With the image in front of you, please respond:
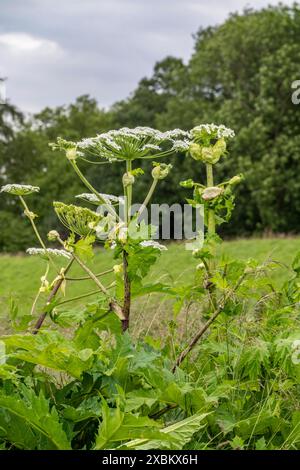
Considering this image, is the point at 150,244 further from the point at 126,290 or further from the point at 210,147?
the point at 210,147

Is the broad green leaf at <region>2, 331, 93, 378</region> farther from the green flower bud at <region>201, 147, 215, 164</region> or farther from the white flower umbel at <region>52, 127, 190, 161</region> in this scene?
the green flower bud at <region>201, 147, 215, 164</region>

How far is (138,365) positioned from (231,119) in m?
A: 29.8

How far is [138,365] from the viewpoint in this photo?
2068 mm

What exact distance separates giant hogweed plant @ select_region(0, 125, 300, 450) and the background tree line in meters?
27.7

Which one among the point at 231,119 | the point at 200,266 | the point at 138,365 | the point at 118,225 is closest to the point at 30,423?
the point at 138,365

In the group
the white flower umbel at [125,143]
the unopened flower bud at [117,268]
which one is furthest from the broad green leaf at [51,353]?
the white flower umbel at [125,143]

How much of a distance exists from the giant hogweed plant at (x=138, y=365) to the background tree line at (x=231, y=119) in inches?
1089

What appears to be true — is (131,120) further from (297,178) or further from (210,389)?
(210,389)

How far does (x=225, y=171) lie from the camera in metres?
33.0

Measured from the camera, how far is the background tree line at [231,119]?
30.5 metres

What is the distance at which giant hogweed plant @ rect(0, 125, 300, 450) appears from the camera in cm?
197

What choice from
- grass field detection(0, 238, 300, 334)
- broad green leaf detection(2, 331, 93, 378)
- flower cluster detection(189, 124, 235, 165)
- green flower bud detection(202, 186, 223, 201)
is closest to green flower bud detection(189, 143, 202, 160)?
flower cluster detection(189, 124, 235, 165)

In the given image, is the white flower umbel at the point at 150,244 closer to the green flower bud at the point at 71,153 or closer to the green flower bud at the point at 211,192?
the green flower bud at the point at 211,192
